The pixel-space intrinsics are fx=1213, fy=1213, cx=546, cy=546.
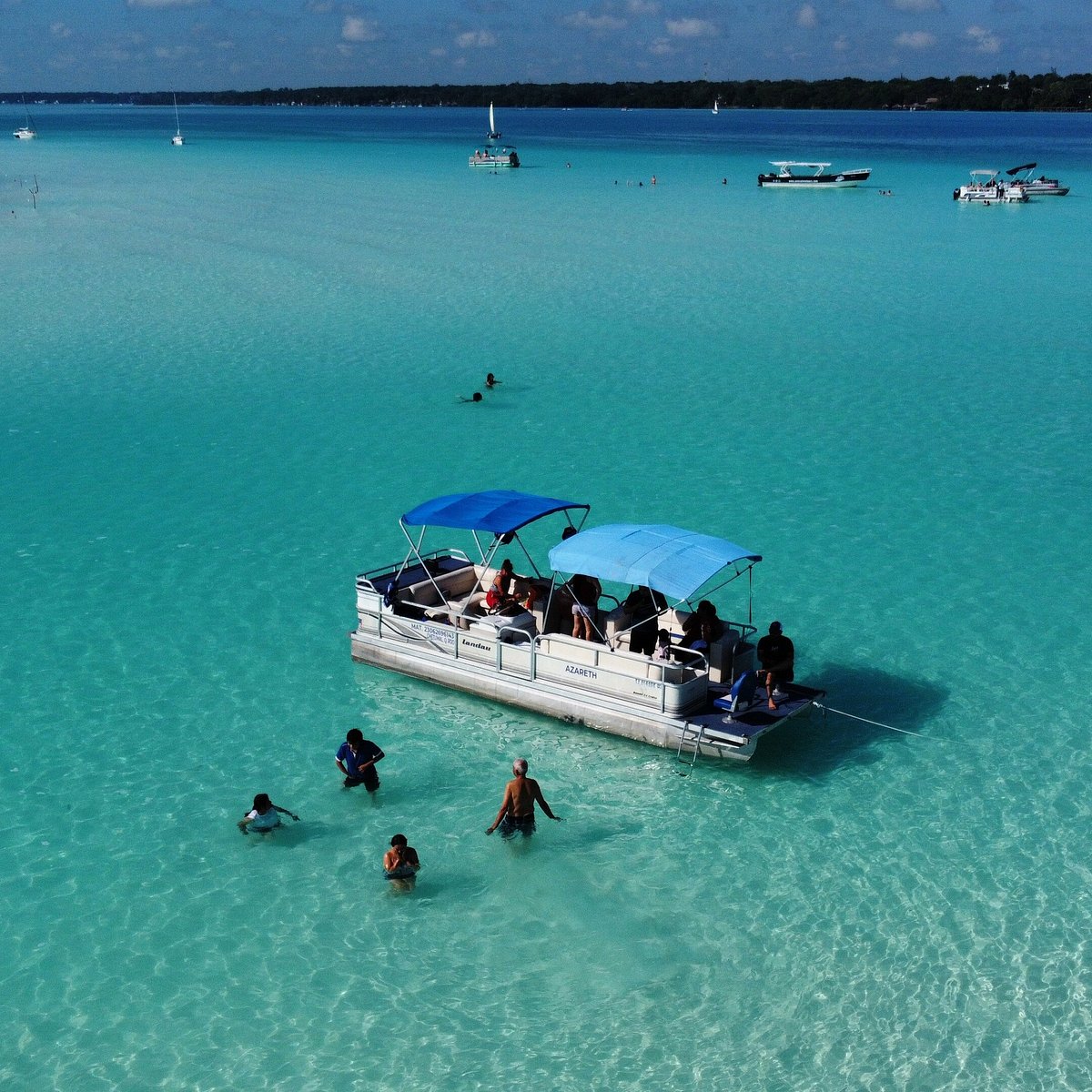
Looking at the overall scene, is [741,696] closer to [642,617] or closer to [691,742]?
[691,742]

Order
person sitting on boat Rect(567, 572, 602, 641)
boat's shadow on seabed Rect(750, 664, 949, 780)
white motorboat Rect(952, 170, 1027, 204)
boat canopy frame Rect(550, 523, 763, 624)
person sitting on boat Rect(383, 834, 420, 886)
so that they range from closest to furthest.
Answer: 1. person sitting on boat Rect(383, 834, 420, 886)
2. boat's shadow on seabed Rect(750, 664, 949, 780)
3. boat canopy frame Rect(550, 523, 763, 624)
4. person sitting on boat Rect(567, 572, 602, 641)
5. white motorboat Rect(952, 170, 1027, 204)

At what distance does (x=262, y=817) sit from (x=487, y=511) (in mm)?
6576

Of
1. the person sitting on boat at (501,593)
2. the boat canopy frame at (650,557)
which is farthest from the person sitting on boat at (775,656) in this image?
the person sitting on boat at (501,593)

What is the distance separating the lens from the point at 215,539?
83.5ft

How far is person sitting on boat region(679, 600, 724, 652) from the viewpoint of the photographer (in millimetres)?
17656

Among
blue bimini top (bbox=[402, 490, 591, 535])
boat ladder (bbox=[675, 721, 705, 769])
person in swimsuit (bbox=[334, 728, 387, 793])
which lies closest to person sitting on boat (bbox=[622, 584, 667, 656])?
boat ladder (bbox=[675, 721, 705, 769])

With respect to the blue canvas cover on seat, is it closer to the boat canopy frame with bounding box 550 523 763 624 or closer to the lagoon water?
the lagoon water

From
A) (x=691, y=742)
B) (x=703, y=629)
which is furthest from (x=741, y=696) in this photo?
(x=703, y=629)

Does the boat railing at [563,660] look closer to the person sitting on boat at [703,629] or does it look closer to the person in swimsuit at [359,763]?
the person sitting on boat at [703,629]

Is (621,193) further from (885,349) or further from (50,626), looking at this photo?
(50,626)

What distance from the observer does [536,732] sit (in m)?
17.8

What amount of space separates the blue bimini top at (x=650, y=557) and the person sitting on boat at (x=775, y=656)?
1.17 m

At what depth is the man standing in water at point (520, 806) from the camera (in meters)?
14.9

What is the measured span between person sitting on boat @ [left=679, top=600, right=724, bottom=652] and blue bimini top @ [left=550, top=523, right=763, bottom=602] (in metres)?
0.53
